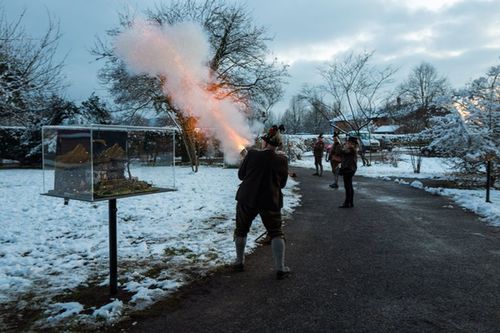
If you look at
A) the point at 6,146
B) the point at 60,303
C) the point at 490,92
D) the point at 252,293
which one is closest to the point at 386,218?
the point at 252,293

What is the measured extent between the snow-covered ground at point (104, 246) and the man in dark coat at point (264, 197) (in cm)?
77

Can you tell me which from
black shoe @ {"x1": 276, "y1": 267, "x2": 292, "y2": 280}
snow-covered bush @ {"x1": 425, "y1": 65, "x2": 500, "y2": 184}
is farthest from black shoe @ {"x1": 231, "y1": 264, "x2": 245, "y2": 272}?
snow-covered bush @ {"x1": 425, "y1": 65, "x2": 500, "y2": 184}

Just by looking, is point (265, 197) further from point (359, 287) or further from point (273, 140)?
point (359, 287)

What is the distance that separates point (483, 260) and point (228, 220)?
4.44 m

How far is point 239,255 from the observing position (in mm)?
5336

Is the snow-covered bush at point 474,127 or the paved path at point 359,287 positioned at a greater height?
the snow-covered bush at point 474,127

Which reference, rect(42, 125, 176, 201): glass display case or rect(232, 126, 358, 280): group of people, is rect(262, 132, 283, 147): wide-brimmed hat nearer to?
rect(232, 126, 358, 280): group of people

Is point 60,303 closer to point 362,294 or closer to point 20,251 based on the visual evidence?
point 20,251

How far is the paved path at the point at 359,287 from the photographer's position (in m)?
3.79

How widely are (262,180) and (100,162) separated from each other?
76.2 inches

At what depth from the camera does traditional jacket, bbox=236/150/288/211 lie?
5.17 meters

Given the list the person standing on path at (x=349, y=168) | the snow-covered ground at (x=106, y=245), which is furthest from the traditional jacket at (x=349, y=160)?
the snow-covered ground at (x=106, y=245)

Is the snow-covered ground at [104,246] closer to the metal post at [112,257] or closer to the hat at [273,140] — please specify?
the metal post at [112,257]

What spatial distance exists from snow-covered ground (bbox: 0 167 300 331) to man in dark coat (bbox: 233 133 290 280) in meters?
0.77
